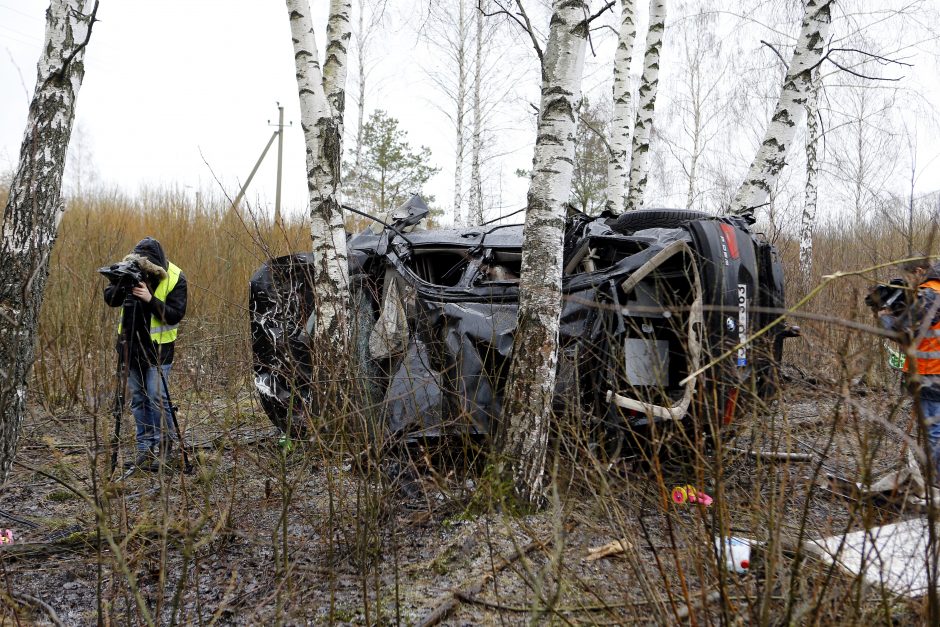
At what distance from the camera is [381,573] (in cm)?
306

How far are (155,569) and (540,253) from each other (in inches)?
97.8

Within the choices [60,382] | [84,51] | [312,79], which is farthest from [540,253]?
→ [60,382]

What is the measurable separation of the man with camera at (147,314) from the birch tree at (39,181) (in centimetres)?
125

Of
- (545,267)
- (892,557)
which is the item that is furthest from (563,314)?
(892,557)

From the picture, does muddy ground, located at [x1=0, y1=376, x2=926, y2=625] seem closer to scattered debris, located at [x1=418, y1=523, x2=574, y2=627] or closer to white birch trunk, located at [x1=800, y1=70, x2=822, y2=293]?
scattered debris, located at [x1=418, y1=523, x2=574, y2=627]

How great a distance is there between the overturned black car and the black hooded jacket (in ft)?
2.24

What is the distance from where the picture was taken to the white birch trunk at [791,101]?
597 centimetres

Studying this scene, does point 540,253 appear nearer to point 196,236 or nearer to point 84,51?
point 84,51

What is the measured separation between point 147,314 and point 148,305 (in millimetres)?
77

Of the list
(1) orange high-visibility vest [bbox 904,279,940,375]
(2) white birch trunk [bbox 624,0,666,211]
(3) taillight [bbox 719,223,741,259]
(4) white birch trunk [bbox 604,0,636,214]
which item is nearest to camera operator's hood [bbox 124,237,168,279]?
(3) taillight [bbox 719,223,741,259]

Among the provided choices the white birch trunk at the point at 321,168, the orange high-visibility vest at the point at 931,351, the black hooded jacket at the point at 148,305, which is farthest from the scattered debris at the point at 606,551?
the black hooded jacket at the point at 148,305

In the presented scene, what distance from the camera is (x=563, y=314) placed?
13.4 ft

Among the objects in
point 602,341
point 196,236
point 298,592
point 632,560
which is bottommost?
point 298,592

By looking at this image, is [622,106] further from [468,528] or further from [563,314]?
[468,528]
